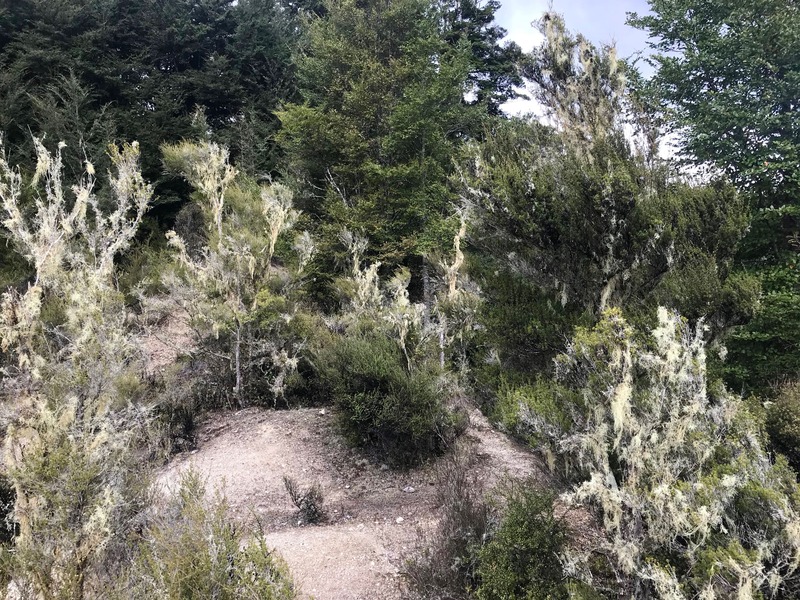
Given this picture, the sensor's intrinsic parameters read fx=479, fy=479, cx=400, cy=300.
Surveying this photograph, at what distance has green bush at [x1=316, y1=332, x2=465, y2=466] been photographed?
22.9 feet

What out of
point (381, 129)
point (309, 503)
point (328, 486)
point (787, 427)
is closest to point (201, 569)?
point (309, 503)

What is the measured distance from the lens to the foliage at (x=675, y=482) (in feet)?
9.89

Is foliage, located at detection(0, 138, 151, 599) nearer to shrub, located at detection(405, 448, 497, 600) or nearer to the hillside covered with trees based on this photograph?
the hillside covered with trees

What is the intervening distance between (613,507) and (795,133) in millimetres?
8503

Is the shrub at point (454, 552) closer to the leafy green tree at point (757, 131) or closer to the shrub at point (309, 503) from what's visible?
the shrub at point (309, 503)

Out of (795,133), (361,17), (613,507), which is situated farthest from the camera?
(361,17)

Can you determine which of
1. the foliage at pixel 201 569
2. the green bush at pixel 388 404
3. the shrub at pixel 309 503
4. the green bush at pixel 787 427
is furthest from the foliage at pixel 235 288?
the green bush at pixel 787 427

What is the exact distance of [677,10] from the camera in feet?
31.8

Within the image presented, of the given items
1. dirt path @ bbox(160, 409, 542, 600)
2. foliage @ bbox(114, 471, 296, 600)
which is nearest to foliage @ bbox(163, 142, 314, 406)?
dirt path @ bbox(160, 409, 542, 600)

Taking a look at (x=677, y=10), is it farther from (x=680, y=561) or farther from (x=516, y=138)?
(x=680, y=561)

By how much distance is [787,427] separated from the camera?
211 inches

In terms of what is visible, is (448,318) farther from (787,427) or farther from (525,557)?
(525,557)

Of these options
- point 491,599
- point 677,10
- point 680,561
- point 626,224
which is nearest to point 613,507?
point 680,561

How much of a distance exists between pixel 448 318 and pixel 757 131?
646cm
